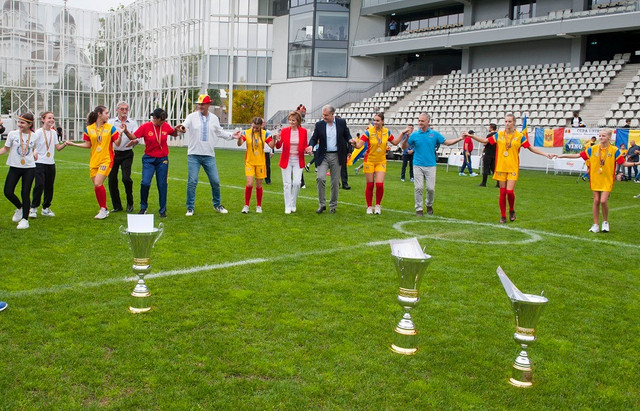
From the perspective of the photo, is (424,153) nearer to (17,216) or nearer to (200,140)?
(200,140)

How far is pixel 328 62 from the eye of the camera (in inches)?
1737

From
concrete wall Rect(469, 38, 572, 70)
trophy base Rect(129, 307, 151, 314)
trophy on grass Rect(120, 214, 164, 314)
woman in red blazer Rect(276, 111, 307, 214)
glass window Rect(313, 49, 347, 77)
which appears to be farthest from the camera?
glass window Rect(313, 49, 347, 77)

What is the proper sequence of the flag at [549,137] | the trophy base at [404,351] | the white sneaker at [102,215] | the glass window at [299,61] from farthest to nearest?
1. the glass window at [299,61]
2. the flag at [549,137]
3. the white sneaker at [102,215]
4. the trophy base at [404,351]

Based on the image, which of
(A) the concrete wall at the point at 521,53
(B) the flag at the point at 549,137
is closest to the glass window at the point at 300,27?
(A) the concrete wall at the point at 521,53

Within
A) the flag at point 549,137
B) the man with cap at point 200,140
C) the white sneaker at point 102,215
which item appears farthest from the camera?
the flag at point 549,137

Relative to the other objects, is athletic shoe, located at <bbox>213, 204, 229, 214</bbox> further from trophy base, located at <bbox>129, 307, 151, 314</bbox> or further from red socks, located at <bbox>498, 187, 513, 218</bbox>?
trophy base, located at <bbox>129, 307, 151, 314</bbox>

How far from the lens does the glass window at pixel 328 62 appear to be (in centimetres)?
4409

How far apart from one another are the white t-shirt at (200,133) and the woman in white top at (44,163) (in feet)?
7.19

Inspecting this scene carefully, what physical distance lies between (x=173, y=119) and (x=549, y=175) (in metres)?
35.1

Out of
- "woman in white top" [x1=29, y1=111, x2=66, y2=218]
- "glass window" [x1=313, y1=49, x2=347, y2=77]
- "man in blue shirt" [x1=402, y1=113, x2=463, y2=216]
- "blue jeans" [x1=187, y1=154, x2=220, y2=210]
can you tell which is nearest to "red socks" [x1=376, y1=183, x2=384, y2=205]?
"man in blue shirt" [x1=402, y1=113, x2=463, y2=216]

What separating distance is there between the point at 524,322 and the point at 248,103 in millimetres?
64820

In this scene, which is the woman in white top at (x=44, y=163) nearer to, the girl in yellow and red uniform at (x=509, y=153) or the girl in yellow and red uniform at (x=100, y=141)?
the girl in yellow and red uniform at (x=100, y=141)

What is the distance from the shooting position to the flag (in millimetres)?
24797

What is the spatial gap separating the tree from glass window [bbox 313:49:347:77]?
22.5 meters
